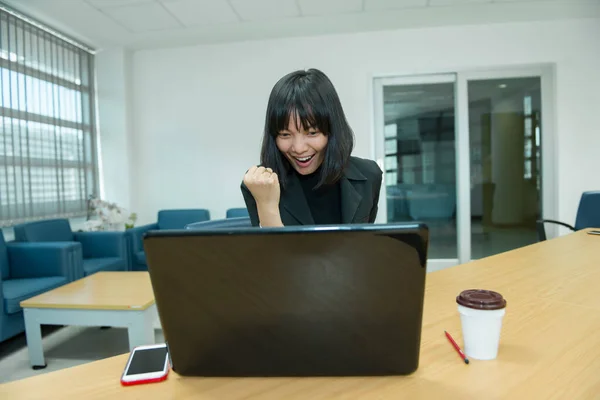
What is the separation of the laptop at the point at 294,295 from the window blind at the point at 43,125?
3.89 meters

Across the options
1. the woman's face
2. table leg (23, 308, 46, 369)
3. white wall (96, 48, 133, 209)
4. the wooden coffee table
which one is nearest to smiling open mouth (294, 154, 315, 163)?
the woman's face

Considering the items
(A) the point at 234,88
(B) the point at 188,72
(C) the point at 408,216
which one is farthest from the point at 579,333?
(B) the point at 188,72

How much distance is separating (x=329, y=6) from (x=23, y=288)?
11.2 ft

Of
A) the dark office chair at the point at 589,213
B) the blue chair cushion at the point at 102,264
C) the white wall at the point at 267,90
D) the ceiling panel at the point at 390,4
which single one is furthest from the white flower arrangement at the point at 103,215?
the dark office chair at the point at 589,213

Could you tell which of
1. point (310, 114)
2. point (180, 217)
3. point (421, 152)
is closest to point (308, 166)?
point (310, 114)

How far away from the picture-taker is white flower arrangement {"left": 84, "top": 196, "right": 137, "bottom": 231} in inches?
164

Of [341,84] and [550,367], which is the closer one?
[550,367]

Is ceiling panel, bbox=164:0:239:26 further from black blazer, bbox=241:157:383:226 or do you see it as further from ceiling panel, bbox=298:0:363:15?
black blazer, bbox=241:157:383:226

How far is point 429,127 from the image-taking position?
4617mm

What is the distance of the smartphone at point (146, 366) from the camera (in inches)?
25.7

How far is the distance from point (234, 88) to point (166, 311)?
4.40 meters

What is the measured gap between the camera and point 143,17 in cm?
381

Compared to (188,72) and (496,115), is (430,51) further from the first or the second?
(188,72)

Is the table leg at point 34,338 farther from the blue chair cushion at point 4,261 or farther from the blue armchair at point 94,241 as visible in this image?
the blue armchair at point 94,241
